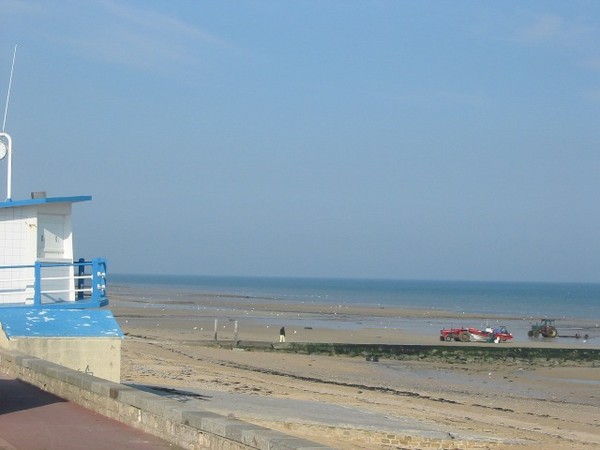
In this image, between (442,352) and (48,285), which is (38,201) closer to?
(48,285)

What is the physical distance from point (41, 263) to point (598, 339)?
2124 inches

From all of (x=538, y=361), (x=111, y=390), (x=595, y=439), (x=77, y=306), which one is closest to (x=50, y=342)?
(x=77, y=306)

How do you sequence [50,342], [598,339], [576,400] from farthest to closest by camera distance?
[598,339] < [576,400] < [50,342]

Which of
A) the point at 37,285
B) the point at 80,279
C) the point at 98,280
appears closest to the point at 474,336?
the point at 80,279

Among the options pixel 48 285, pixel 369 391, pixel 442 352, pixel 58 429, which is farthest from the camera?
pixel 442 352

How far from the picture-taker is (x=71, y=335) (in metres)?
15.6

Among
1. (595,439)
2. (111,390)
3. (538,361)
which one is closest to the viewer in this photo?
(111,390)

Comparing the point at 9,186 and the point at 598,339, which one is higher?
the point at 9,186

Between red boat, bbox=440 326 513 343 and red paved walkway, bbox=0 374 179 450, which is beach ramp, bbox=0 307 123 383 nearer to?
red paved walkway, bbox=0 374 179 450

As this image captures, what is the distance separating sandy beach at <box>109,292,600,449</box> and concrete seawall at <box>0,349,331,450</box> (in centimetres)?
406

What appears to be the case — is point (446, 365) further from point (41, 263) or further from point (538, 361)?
point (41, 263)

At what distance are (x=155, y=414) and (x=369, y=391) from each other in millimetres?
17466

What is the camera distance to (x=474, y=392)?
30.1m

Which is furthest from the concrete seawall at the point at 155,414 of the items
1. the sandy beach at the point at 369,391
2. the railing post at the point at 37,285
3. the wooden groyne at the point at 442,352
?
the wooden groyne at the point at 442,352
